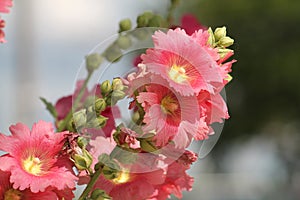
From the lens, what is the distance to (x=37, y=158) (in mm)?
348

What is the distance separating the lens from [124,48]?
479mm

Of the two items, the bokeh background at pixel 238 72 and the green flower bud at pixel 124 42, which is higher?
the green flower bud at pixel 124 42

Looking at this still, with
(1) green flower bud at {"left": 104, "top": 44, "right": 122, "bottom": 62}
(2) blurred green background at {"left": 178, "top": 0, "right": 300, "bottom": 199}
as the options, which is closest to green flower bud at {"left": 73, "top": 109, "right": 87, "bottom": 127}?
(1) green flower bud at {"left": 104, "top": 44, "right": 122, "bottom": 62}

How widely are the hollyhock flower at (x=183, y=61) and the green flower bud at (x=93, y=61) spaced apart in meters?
0.15

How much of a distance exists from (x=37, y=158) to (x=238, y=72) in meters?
3.87

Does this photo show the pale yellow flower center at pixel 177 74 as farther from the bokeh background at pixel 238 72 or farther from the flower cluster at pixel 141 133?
the bokeh background at pixel 238 72

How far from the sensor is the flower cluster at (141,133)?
1.07 feet

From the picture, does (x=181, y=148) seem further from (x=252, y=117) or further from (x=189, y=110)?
(x=252, y=117)

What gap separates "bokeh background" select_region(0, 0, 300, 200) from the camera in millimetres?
3312

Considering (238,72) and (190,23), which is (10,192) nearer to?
(190,23)

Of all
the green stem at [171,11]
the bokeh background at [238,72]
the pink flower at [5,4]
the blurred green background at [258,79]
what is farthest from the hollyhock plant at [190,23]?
the blurred green background at [258,79]

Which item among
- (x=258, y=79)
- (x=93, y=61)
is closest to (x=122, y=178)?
(x=93, y=61)

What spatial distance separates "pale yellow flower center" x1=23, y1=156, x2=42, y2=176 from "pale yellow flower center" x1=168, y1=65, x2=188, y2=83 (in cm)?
8

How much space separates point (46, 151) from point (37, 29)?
3.16 metres
